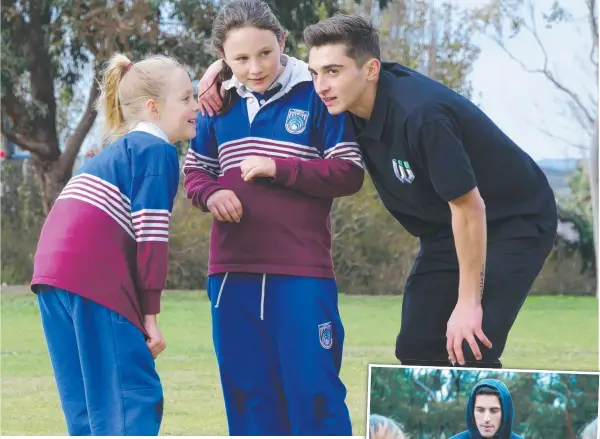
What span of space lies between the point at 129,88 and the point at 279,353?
0.83 m

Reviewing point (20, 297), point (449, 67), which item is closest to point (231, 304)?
point (20, 297)

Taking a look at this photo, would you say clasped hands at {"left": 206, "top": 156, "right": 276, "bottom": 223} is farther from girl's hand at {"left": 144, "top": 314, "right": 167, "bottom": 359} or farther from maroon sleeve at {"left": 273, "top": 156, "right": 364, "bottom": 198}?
girl's hand at {"left": 144, "top": 314, "right": 167, "bottom": 359}

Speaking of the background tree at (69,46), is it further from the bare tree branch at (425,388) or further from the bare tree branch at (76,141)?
the bare tree branch at (425,388)

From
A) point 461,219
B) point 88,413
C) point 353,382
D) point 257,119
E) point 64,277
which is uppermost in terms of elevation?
point 257,119

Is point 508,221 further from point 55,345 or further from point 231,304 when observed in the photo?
point 55,345

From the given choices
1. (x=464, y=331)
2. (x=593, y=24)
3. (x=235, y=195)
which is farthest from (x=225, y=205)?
(x=593, y=24)

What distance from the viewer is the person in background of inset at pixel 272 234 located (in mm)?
2732

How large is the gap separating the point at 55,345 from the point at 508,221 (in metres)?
1.21

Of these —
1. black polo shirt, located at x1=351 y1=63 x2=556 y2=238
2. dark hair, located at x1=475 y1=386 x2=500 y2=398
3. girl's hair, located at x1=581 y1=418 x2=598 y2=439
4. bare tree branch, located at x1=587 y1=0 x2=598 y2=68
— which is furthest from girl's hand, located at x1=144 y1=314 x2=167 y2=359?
bare tree branch, located at x1=587 y1=0 x2=598 y2=68

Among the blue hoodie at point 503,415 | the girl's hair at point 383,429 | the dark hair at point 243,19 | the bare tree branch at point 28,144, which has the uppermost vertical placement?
the bare tree branch at point 28,144

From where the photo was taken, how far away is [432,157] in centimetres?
246

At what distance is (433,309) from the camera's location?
2.69m

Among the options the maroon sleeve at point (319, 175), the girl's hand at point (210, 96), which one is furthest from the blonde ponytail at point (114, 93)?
the maroon sleeve at point (319, 175)

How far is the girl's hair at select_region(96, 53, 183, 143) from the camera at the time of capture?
269 centimetres
